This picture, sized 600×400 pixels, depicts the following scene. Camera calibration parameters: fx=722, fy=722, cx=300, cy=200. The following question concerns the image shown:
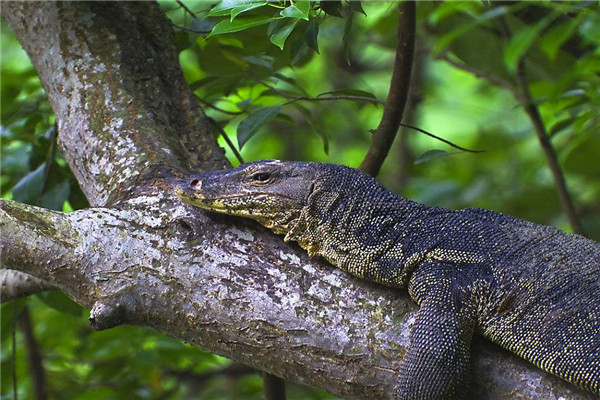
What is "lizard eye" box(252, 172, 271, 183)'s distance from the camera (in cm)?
273

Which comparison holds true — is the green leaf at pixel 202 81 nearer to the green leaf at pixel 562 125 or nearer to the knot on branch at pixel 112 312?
the knot on branch at pixel 112 312

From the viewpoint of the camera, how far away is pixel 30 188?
331 centimetres

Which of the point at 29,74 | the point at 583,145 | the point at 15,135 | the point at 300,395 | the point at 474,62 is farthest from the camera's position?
the point at 583,145

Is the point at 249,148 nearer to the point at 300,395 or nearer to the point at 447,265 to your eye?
the point at 300,395

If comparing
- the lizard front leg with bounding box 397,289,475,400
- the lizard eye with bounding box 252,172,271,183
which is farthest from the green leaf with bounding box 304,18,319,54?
the lizard front leg with bounding box 397,289,475,400

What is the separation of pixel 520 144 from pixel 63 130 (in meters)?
4.59

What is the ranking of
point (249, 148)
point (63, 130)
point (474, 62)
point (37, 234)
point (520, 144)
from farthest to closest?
point (249, 148) < point (520, 144) < point (474, 62) < point (63, 130) < point (37, 234)

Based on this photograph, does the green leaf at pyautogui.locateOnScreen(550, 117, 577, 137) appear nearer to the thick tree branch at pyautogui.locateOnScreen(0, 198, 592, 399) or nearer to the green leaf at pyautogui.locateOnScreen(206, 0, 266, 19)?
the thick tree branch at pyautogui.locateOnScreen(0, 198, 592, 399)

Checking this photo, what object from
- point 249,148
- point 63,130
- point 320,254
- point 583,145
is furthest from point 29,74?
point 583,145

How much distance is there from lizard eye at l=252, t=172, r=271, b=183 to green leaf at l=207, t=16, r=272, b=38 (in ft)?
2.04

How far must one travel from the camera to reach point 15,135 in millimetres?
3617

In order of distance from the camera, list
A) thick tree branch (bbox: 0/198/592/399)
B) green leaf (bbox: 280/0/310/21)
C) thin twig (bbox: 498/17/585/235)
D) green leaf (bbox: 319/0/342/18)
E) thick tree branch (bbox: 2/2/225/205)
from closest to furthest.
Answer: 1. green leaf (bbox: 280/0/310/21)
2. thick tree branch (bbox: 0/198/592/399)
3. green leaf (bbox: 319/0/342/18)
4. thick tree branch (bbox: 2/2/225/205)
5. thin twig (bbox: 498/17/585/235)

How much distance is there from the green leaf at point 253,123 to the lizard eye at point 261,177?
0.83 ft

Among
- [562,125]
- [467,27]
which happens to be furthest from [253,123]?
[562,125]
